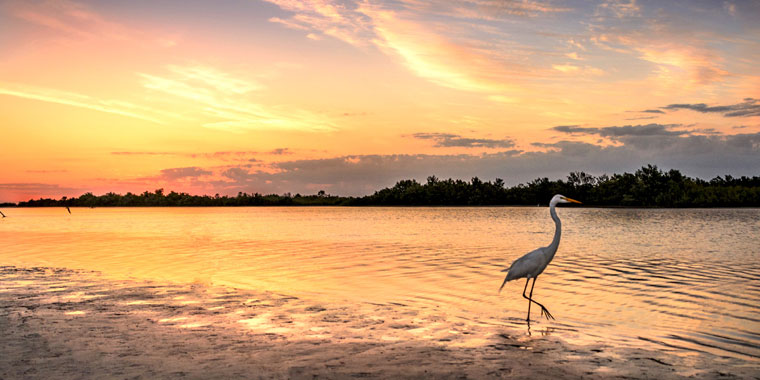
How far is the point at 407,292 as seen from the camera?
17.2 m

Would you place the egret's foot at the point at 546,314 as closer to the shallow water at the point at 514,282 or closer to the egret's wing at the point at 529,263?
the shallow water at the point at 514,282

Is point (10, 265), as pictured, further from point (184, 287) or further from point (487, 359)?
point (487, 359)

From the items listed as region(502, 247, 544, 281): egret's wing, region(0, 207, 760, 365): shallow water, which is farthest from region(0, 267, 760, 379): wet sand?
region(502, 247, 544, 281): egret's wing

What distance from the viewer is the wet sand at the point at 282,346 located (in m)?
8.23

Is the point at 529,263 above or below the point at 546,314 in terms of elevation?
above

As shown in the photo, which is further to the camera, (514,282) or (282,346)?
(514,282)

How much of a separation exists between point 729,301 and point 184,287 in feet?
51.4

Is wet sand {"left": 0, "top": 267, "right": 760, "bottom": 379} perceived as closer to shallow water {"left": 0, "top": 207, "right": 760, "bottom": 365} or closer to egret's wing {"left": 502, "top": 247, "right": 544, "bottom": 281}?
shallow water {"left": 0, "top": 207, "right": 760, "bottom": 365}

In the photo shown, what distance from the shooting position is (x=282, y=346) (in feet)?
32.0

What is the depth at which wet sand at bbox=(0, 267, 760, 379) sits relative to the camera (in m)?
8.23

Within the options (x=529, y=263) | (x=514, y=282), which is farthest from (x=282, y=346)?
(x=514, y=282)

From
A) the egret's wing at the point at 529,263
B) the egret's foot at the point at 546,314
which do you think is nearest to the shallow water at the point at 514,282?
the egret's foot at the point at 546,314

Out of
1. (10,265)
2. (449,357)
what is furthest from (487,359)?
(10,265)

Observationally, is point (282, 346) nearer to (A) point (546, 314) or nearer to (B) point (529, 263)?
(A) point (546, 314)
